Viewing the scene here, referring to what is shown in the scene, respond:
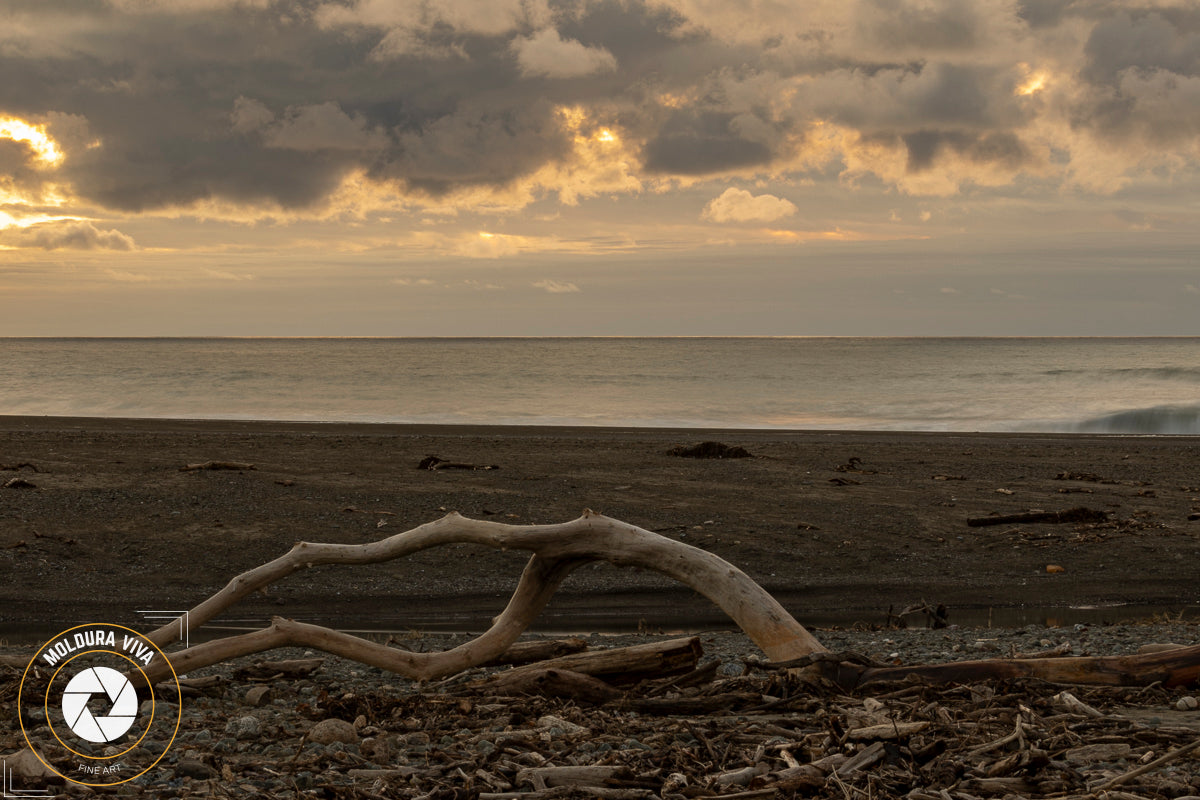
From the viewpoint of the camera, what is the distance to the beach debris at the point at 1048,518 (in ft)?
53.8

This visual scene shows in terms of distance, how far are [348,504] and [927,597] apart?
31.5 feet

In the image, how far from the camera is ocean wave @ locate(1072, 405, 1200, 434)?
143 feet

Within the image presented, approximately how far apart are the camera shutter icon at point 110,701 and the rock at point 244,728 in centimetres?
58

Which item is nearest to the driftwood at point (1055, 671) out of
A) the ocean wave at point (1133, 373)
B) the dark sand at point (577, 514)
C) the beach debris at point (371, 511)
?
the dark sand at point (577, 514)

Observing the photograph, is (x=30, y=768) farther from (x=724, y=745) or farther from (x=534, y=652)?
(x=534, y=652)

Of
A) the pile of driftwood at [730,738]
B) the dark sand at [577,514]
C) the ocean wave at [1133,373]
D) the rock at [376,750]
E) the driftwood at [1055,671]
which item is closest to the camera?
the pile of driftwood at [730,738]

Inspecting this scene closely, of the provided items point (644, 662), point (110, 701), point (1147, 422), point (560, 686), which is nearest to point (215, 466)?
point (110, 701)

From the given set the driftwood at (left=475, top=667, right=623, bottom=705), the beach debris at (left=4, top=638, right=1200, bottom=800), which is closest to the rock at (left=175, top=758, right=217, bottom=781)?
the beach debris at (left=4, top=638, right=1200, bottom=800)

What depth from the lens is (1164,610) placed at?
1185 cm

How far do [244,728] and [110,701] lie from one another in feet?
3.63

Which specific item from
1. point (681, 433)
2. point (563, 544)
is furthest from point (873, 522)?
point (681, 433)

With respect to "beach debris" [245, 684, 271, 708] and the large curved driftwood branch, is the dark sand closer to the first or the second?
the large curved driftwood branch

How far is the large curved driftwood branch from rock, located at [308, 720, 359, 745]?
1.34 metres

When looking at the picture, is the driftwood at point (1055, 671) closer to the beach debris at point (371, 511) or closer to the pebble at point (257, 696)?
the pebble at point (257, 696)
